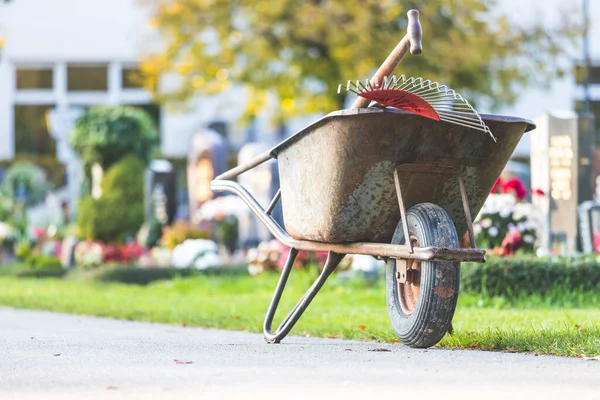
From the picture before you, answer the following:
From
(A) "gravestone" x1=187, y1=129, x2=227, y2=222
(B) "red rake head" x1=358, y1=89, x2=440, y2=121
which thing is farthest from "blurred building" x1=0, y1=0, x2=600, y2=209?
(B) "red rake head" x1=358, y1=89, x2=440, y2=121

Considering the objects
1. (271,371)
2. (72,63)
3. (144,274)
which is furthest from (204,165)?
(72,63)

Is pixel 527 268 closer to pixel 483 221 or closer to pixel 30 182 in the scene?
pixel 483 221

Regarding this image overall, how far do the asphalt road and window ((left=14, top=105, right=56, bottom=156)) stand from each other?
112ft

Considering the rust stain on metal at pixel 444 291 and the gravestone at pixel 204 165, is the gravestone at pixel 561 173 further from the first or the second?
the gravestone at pixel 204 165

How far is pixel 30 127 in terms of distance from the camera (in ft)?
129

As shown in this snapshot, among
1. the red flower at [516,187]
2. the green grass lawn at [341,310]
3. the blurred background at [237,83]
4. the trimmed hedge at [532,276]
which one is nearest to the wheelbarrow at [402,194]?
the green grass lawn at [341,310]

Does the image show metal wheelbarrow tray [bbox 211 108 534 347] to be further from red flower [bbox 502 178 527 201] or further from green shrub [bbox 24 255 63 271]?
green shrub [bbox 24 255 63 271]

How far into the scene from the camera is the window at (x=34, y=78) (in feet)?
128

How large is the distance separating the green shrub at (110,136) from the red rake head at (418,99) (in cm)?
1492

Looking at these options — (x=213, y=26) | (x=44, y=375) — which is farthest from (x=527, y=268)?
(x=213, y=26)

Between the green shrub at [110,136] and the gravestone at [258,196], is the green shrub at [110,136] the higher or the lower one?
the higher one

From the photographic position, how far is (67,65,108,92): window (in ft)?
127

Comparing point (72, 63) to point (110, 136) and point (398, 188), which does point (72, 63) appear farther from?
point (398, 188)

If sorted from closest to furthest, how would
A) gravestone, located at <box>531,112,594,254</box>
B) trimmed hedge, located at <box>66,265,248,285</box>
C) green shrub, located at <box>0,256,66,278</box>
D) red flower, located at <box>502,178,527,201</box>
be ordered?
red flower, located at <box>502,178,527,201</box> → gravestone, located at <box>531,112,594,254</box> → trimmed hedge, located at <box>66,265,248,285</box> → green shrub, located at <box>0,256,66,278</box>
